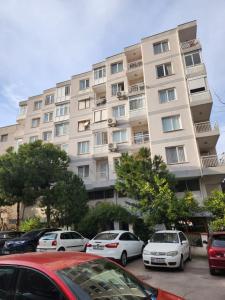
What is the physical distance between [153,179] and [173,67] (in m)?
12.8

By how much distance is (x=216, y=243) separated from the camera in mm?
9484

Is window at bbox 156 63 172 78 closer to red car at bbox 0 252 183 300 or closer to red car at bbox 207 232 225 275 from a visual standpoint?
red car at bbox 207 232 225 275

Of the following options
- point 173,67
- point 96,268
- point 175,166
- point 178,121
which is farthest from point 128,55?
point 96,268

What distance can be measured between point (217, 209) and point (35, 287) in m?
13.6

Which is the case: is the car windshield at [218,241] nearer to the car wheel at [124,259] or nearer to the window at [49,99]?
the car wheel at [124,259]

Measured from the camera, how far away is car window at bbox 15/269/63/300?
2516mm

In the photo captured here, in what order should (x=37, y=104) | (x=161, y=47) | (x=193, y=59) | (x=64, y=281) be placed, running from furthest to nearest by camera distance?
1. (x=37, y=104)
2. (x=161, y=47)
3. (x=193, y=59)
4. (x=64, y=281)

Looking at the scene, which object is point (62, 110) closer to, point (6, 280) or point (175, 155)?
point (175, 155)

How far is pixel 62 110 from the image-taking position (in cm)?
2931

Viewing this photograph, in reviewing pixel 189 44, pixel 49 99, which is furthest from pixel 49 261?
A: pixel 49 99

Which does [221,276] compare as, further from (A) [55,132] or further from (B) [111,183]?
(A) [55,132]

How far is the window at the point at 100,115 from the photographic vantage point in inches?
1013

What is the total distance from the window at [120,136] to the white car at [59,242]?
11622mm

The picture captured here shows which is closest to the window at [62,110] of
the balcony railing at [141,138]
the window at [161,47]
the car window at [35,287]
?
the balcony railing at [141,138]
